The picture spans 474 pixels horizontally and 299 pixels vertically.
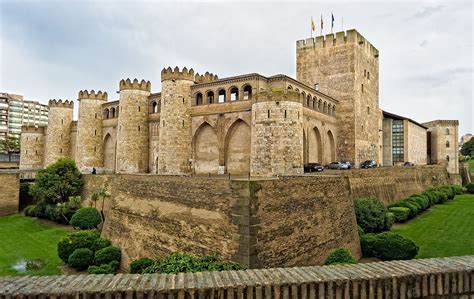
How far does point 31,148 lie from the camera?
162ft

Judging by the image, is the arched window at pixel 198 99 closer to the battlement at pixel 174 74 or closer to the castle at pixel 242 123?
the castle at pixel 242 123

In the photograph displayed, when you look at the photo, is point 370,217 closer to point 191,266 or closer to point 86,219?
point 191,266

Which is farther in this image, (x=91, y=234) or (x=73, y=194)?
(x=73, y=194)

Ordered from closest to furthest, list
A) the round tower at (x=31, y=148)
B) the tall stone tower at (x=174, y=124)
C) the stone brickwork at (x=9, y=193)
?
the tall stone tower at (x=174, y=124) < the stone brickwork at (x=9, y=193) < the round tower at (x=31, y=148)

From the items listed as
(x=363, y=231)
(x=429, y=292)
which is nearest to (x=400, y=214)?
(x=363, y=231)

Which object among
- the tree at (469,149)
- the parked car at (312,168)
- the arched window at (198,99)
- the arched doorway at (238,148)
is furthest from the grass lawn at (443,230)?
the tree at (469,149)

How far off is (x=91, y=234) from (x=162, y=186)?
7.58 m

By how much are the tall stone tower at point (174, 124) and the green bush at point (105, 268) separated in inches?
417

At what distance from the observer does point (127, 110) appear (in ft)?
111

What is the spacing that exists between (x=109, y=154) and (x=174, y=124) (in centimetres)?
1577

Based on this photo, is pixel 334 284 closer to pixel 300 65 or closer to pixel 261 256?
pixel 261 256

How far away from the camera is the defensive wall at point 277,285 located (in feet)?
14.1

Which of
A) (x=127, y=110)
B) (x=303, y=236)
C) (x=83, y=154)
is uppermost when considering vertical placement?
(x=127, y=110)

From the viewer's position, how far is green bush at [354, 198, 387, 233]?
23.2 meters
